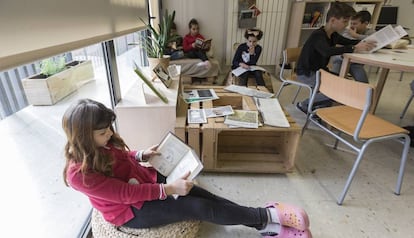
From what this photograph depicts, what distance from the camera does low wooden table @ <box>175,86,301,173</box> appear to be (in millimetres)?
1522

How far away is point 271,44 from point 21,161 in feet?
11.4

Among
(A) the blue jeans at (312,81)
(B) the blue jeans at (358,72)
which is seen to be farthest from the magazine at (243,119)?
(B) the blue jeans at (358,72)

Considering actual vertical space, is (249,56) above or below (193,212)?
above

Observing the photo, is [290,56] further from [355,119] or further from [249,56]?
[355,119]

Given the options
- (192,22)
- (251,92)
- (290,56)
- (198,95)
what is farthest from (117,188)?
(192,22)

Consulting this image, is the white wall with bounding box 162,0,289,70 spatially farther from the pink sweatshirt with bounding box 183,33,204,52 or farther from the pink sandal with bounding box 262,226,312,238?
the pink sandal with bounding box 262,226,312,238

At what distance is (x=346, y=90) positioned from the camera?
1356 millimetres

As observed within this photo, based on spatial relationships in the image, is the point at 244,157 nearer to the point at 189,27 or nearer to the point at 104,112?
the point at 104,112

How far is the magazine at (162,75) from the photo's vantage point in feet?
5.69

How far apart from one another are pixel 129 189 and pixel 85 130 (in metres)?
0.27

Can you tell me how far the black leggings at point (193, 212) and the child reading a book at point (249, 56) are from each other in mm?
1879

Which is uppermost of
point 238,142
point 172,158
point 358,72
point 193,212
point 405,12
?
point 405,12

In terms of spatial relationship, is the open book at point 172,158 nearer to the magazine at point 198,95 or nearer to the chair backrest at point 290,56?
the magazine at point 198,95

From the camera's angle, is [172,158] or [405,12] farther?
[405,12]
